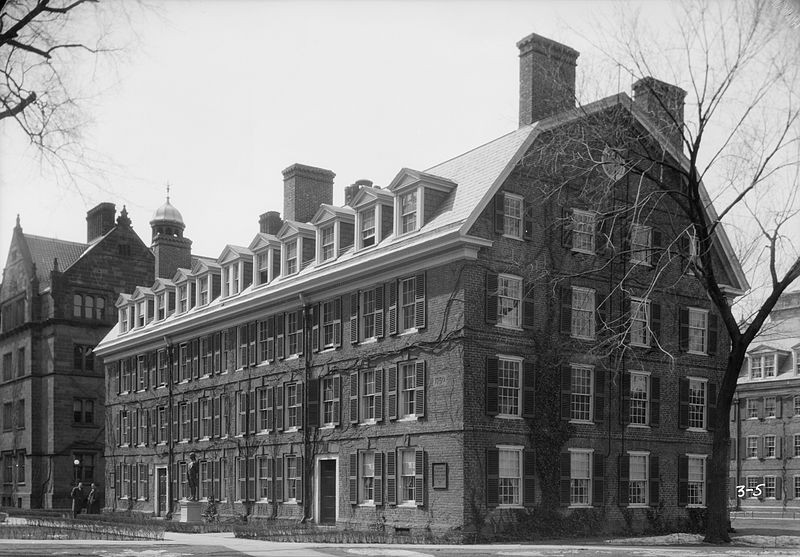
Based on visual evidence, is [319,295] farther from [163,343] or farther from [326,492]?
[163,343]

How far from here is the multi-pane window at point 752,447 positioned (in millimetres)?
68125

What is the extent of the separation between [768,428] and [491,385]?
42.9 m

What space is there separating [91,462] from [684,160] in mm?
37748

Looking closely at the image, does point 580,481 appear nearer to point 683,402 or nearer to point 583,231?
point 683,402

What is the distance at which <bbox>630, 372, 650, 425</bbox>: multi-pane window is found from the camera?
3425 cm

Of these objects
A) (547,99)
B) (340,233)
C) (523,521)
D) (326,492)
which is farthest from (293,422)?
(547,99)

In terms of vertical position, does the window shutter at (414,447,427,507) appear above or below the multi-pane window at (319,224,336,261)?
below

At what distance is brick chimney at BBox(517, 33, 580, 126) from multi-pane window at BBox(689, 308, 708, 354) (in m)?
8.70

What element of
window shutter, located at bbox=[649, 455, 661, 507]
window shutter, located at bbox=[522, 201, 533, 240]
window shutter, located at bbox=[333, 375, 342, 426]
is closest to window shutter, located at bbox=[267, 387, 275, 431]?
window shutter, located at bbox=[333, 375, 342, 426]

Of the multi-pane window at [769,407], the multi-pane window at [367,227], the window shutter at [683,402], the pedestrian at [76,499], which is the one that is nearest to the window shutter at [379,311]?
the multi-pane window at [367,227]

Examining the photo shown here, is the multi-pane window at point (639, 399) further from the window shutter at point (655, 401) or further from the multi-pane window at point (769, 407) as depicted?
the multi-pane window at point (769, 407)

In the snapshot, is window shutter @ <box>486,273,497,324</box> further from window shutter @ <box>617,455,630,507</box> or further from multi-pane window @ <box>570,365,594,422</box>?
window shutter @ <box>617,455,630,507</box>

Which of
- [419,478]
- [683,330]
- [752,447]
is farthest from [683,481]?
[752,447]

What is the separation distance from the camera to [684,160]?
113ft
